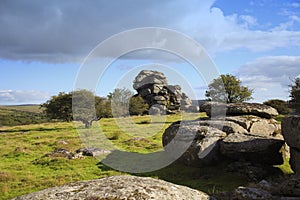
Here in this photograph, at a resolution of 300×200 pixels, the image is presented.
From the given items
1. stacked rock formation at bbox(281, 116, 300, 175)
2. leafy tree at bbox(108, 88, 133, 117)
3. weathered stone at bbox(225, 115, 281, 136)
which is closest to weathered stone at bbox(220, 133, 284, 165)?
stacked rock formation at bbox(281, 116, 300, 175)

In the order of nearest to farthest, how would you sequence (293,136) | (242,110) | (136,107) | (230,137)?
1. (293,136)
2. (230,137)
3. (242,110)
4. (136,107)

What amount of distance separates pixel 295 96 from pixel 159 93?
45.4m

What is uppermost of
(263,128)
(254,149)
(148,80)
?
(148,80)

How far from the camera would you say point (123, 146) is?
1131 inches

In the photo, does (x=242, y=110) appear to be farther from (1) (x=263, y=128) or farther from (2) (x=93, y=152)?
(2) (x=93, y=152)

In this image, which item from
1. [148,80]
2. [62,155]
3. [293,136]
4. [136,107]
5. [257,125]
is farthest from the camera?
[148,80]

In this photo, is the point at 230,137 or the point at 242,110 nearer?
the point at 230,137

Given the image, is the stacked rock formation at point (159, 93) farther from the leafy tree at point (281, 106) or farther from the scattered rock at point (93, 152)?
the scattered rock at point (93, 152)

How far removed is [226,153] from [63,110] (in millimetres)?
46379

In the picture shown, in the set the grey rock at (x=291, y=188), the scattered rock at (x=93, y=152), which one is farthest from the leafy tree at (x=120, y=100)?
the grey rock at (x=291, y=188)

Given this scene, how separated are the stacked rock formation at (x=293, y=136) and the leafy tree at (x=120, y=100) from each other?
52822 mm

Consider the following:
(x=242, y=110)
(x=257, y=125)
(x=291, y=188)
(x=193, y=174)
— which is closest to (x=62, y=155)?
(x=193, y=174)

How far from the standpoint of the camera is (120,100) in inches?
2997

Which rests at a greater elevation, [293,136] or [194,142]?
[293,136]
